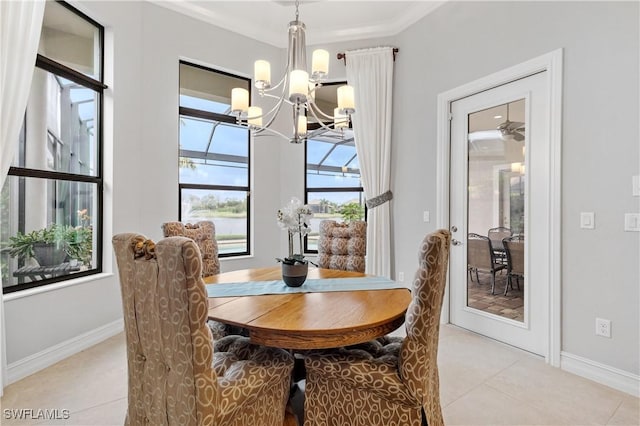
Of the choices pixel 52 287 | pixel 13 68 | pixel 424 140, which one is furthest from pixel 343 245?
pixel 13 68

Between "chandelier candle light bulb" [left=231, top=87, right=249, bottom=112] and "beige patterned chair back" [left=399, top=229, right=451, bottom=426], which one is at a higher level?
"chandelier candle light bulb" [left=231, top=87, right=249, bottom=112]

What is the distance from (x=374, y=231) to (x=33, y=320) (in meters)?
3.17

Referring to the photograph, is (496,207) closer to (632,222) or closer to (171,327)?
(632,222)

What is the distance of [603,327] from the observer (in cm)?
219

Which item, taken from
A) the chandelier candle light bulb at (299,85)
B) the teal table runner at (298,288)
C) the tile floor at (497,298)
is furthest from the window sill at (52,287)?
the tile floor at (497,298)

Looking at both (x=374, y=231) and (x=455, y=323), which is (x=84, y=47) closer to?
A: (x=374, y=231)

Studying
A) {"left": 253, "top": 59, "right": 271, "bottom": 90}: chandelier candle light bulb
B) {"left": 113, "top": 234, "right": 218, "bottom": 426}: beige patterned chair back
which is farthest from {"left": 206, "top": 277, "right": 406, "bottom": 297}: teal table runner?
{"left": 253, "top": 59, "right": 271, "bottom": 90}: chandelier candle light bulb

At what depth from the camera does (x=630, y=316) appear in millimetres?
2072

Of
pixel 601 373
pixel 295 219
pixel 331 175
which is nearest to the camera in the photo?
pixel 295 219

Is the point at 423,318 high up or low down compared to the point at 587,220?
down

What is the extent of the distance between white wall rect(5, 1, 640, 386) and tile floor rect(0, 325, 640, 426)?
0.86 ft

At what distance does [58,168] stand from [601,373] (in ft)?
14.4

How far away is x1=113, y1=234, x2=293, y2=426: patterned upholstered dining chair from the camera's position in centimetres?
107

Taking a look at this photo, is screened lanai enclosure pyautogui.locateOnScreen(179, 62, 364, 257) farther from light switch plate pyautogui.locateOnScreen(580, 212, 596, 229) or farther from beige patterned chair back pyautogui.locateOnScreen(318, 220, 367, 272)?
light switch plate pyautogui.locateOnScreen(580, 212, 596, 229)
